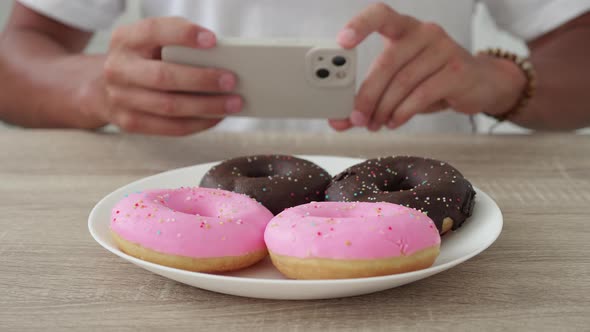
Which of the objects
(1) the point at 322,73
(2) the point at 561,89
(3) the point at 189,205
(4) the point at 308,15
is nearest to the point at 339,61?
(1) the point at 322,73

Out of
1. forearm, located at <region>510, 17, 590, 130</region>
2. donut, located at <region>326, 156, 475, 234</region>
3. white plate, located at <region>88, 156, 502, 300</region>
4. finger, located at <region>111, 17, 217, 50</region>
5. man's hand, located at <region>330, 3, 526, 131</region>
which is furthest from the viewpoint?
forearm, located at <region>510, 17, 590, 130</region>

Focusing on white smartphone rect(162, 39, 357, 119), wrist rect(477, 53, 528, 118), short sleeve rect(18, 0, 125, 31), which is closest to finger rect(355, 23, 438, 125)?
white smartphone rect(162, 39, 357, 119)

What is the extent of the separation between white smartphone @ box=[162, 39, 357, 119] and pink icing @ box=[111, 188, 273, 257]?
0.39 meters

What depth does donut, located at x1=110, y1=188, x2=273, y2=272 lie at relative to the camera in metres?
0.63

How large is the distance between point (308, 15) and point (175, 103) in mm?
558

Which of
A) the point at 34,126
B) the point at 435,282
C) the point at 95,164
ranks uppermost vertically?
the point at 435,282

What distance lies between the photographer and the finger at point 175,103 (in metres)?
1.11

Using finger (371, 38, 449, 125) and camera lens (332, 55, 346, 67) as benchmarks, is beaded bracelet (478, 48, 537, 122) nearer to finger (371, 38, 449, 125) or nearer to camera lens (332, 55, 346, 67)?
finger (371, 38, 449, 125)

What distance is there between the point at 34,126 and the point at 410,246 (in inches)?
48.0

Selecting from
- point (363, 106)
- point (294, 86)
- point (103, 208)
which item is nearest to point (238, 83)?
point (294, 86)

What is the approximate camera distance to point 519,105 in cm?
139

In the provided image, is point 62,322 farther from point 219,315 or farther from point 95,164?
point 95,164

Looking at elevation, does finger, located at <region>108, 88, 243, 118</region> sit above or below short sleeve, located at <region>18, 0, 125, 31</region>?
below

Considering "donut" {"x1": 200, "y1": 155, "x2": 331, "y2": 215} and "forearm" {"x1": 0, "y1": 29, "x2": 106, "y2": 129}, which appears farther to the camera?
"forearm" {"x1": 0, "y1": 29, "x2": 106, "y2": 129}
